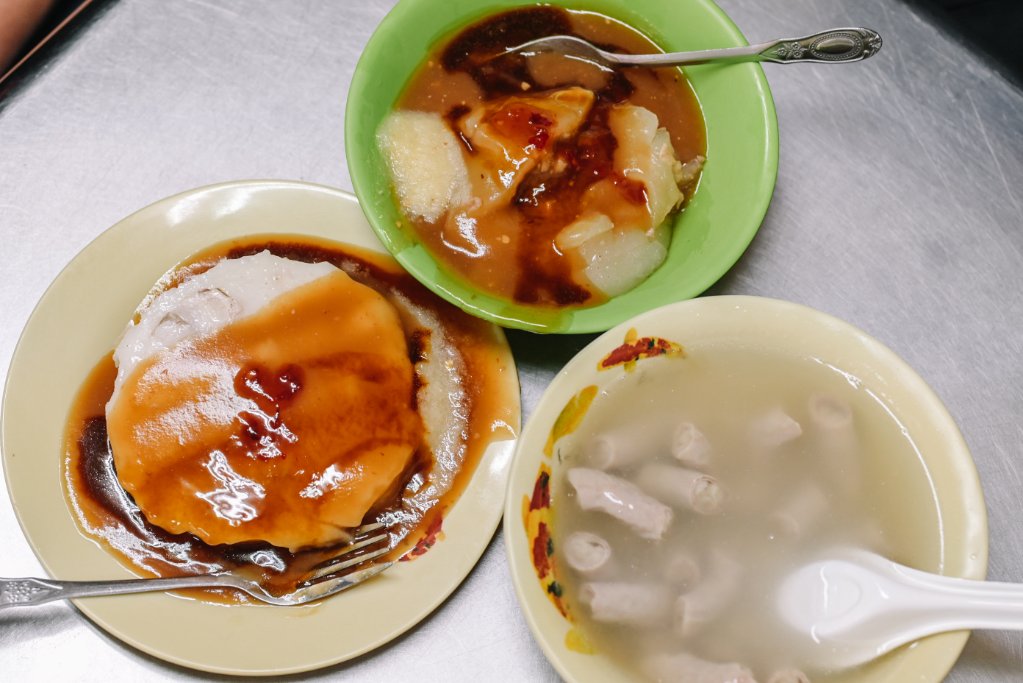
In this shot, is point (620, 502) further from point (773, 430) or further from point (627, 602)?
point (773, 430)

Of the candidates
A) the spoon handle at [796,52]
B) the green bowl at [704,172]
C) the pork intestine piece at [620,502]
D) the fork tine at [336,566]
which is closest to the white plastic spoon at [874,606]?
the pork intestine piece at [620,502]

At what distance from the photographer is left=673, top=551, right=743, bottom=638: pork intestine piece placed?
1.53 meters

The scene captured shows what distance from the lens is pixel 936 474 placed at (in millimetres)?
1496

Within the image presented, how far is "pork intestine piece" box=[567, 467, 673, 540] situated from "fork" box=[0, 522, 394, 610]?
1.58 ft

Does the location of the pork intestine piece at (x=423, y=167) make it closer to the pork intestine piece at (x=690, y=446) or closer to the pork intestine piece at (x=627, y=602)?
the pork intestine piece at (x=690, y=446)

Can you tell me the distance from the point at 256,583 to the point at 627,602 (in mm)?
776

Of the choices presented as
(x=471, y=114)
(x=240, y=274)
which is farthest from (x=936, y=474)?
(x=240, y=274)

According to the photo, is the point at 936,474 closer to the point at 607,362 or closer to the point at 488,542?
the point at 607,362

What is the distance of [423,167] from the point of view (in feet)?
5.53

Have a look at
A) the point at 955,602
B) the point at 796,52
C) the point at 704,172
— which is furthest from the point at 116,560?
the point at 796,52

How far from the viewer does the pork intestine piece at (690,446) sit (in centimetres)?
159

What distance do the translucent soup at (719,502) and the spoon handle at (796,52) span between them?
1.99 feet

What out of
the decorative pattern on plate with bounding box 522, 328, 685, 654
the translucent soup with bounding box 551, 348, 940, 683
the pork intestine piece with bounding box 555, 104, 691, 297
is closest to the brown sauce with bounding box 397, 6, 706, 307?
the pork intestine piece with bounding box 555, 104, 691, 297

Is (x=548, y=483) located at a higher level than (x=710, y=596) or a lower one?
higher
